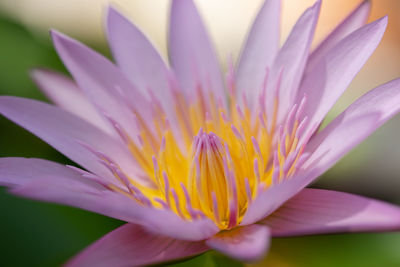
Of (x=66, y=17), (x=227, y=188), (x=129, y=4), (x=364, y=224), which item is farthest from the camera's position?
(x=129, y=4)

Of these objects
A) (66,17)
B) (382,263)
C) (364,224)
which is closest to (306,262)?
(382,263)

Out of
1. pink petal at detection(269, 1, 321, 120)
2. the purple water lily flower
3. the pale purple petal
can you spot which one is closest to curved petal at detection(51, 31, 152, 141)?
the purple water lily flower

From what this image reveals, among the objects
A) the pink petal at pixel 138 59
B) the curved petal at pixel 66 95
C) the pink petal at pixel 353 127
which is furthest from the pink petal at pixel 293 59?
the curved petal at pixel 66 95

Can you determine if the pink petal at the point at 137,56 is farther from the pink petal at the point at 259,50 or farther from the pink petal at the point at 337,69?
the pink petal at the point at 337,69

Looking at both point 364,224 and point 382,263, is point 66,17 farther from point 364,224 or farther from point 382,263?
point 364,224

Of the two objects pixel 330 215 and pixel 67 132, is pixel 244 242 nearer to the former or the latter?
pixel 330 215

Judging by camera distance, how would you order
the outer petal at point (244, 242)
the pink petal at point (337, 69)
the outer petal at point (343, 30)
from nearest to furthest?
1. the outer petal at point (244, 242)
2. the pink petal at point (337, 69)
3. the outer petal at point (343, 30)

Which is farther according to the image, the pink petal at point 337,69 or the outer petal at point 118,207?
the pink petal at point 337,69
